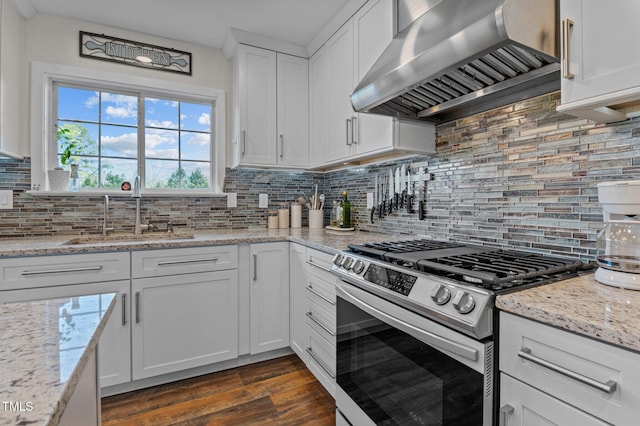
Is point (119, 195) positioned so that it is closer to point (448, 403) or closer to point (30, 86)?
point (30, 86)

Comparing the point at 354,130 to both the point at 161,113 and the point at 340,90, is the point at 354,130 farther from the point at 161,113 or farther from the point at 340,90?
the point at 161,113

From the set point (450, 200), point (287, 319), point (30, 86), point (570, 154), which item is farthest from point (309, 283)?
point (30, 86)

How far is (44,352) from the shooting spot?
553mm

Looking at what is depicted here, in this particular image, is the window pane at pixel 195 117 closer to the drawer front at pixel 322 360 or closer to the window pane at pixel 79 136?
the window pane at pixel 79 136

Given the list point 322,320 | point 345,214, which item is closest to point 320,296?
point 322,320

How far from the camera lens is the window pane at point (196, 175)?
2.79 meters

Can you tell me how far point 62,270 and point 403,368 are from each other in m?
1.80

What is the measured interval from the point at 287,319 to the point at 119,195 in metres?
1.52

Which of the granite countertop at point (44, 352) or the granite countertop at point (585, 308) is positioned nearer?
the granite countertop at point (44, 352)

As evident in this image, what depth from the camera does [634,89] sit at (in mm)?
928

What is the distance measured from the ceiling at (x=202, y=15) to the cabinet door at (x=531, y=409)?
226 centimetres

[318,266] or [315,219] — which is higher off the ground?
[315,219]

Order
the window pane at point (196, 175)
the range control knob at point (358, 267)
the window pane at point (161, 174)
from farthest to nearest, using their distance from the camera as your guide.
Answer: the window pane at point (196, 175)
the window pane at point (161, 174)
the range control knob at point (358, 267)

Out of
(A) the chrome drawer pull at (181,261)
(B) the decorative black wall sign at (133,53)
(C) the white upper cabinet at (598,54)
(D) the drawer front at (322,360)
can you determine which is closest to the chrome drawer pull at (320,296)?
(D) the drawer front at (322,360)
